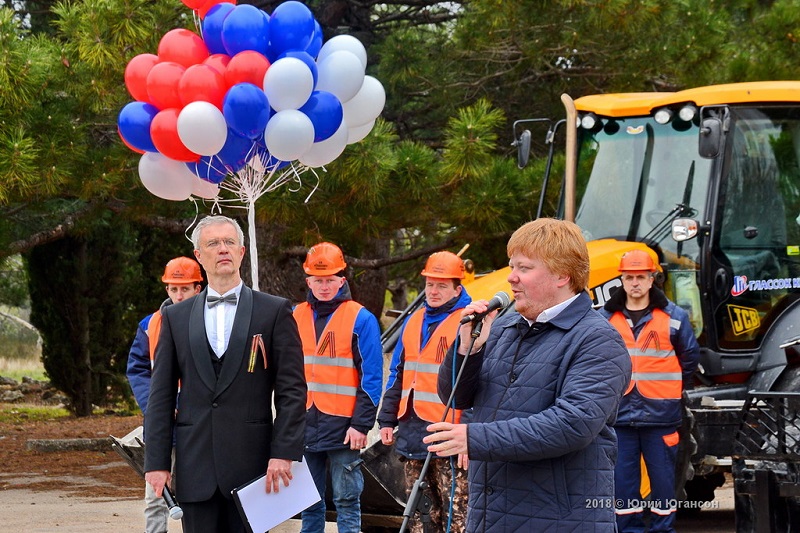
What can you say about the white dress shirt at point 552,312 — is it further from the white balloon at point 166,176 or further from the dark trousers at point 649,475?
the white balloon at point 166,176

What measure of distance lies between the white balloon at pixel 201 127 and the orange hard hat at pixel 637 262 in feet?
8.69

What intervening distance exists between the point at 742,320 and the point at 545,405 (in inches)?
198

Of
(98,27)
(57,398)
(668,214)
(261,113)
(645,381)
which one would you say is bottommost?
(57,398)

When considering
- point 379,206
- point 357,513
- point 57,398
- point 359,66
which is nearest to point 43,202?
point 379,206

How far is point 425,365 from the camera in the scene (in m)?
6.80

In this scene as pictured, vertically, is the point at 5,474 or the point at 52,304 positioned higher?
the point at 52,304

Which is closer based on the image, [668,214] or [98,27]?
[668,214]

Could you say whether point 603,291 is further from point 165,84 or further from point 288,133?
point 165,84

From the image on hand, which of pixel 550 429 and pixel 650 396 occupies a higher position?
pixel 550 429

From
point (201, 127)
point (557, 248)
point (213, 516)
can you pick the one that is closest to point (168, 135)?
point (201, 127)

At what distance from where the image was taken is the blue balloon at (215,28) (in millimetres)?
7754

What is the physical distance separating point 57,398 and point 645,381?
664 inches

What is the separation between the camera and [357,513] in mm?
6836

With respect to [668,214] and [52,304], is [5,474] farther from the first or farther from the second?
[668,214]
